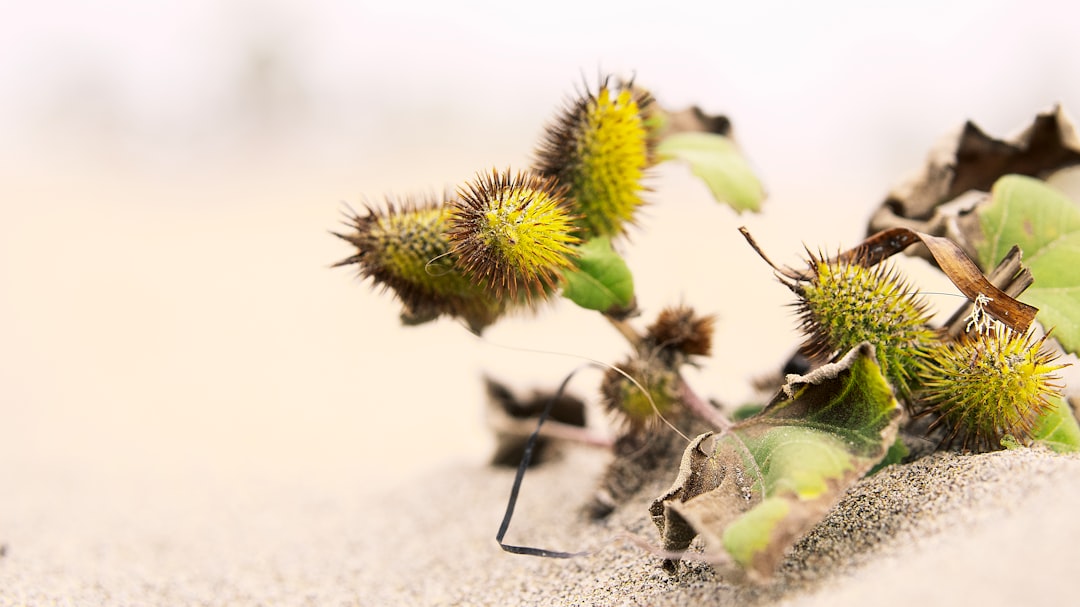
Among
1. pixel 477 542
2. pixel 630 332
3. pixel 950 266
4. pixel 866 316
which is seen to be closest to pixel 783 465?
pixel 866 316

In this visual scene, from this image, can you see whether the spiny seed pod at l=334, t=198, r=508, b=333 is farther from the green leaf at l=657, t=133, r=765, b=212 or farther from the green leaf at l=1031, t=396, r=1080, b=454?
the green leaf at l=1031, t=396, r=1080, b=454

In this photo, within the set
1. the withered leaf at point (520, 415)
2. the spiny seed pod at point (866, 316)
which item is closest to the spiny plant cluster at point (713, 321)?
the spiny seed pod at point (866, 316)

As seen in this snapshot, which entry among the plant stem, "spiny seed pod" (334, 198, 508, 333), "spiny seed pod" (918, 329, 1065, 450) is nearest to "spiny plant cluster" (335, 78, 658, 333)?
"spiny seed pod" (334, 198, 508, 333)

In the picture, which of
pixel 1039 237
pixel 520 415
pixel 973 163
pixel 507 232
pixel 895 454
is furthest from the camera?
pixel 520 415

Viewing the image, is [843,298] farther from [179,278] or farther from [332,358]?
[179,278]

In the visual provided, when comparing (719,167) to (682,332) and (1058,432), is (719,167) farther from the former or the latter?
(1058,432)

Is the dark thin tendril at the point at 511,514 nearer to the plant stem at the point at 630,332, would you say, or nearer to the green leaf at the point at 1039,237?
the plant stem at the point at 630,332
